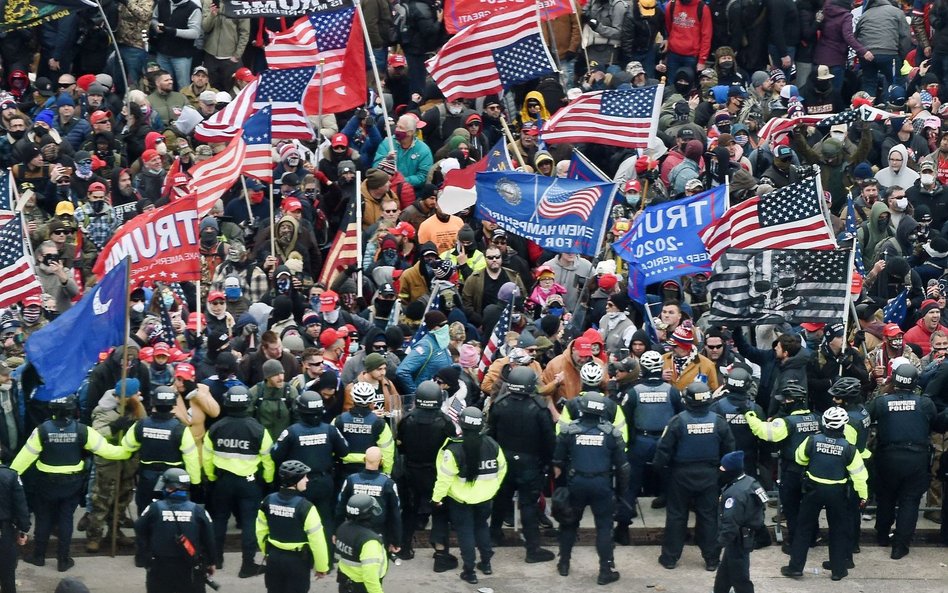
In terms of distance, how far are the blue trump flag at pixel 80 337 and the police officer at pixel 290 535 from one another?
7.98 feet

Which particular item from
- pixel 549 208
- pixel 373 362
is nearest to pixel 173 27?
pixel 549 208

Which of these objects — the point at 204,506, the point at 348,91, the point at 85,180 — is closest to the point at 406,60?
the point at 348,91

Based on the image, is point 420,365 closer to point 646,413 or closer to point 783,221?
point 646,413

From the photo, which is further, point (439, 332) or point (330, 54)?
point (330, 54)

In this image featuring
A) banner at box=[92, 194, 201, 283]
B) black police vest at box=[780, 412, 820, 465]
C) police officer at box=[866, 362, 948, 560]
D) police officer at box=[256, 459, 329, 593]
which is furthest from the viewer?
banner at box=[92, 194, 201, 283]

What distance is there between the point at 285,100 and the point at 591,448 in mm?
8112

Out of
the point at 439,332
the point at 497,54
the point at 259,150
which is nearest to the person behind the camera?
the point at 439,332

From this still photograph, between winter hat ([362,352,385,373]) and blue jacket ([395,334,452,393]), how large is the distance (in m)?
0.66

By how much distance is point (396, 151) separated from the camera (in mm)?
27406

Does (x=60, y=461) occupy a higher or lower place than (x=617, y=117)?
lower

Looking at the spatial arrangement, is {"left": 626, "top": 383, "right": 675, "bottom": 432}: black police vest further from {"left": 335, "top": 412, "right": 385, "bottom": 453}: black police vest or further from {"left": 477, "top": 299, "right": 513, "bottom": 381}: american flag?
{"left": 335, "top": 412, "right": 385, "bottom": 453}: black police vest

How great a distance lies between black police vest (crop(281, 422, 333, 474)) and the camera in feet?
66.0

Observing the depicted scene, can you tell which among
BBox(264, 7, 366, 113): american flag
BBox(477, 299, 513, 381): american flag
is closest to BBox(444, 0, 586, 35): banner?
BBox(264, 7, 366, 113): american flag

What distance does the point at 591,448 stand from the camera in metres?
20.3
